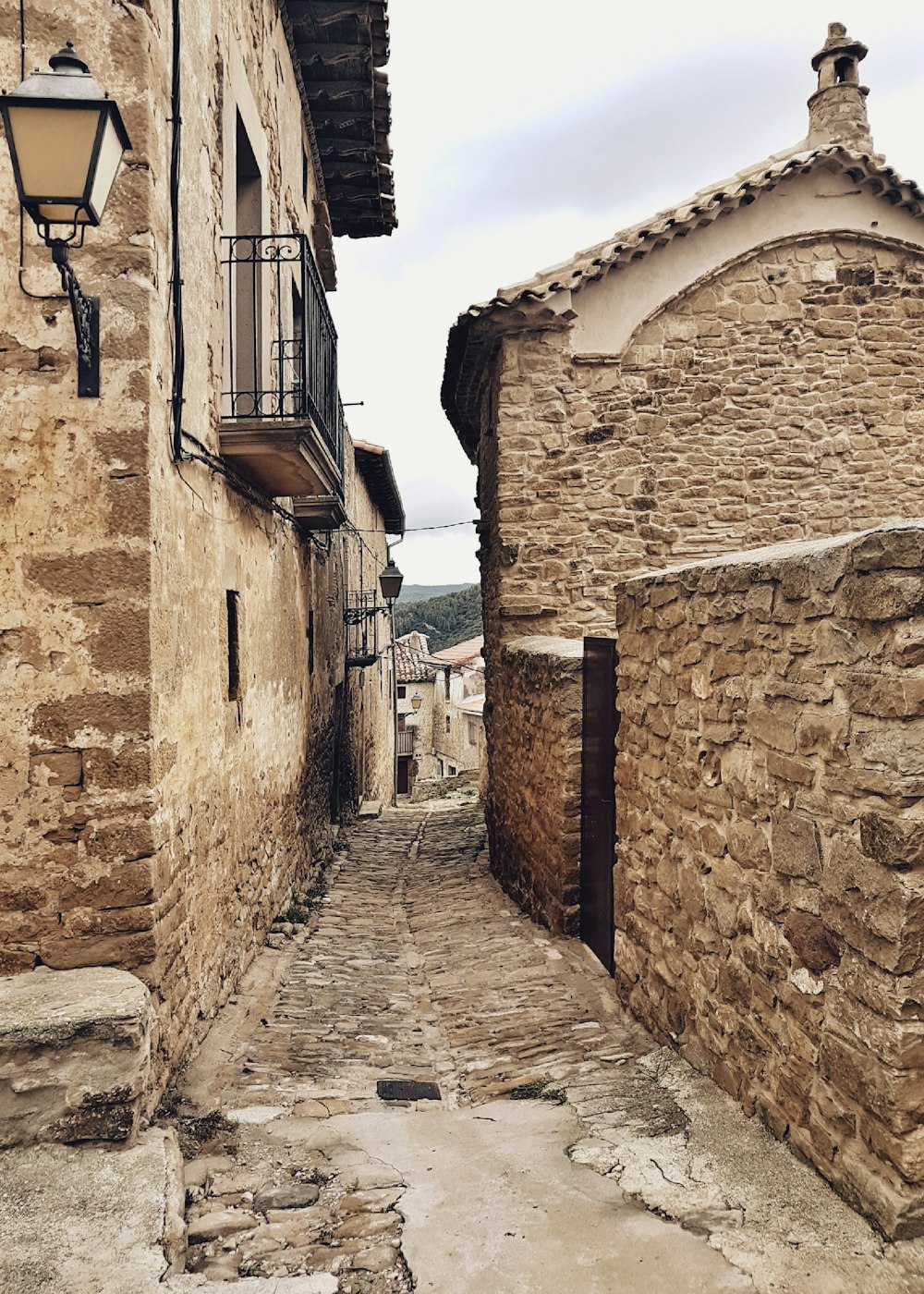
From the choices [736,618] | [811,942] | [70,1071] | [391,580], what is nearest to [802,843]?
[811,942]

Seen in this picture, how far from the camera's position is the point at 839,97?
920 centimetres

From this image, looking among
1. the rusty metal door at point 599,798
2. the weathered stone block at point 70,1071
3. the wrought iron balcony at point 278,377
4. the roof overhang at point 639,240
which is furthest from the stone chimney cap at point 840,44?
the weathered stone block at point 70,1071

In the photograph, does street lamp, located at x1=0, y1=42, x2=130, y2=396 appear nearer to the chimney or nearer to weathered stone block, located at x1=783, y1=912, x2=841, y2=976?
weathered stone block, located at x1=783, y1=912, x2=841, y2=976

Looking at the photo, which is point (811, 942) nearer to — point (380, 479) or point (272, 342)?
point (272, 342)

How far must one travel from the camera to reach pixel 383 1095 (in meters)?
4.12

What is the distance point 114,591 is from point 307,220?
684cm

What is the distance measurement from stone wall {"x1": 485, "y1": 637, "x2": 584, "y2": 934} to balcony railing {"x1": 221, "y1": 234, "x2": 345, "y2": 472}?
88.8 inches

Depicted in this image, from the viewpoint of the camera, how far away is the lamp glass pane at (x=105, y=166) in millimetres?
3068

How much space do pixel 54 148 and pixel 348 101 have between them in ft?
22.8

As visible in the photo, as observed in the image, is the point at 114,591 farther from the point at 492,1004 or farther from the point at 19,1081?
the point at 492,1004

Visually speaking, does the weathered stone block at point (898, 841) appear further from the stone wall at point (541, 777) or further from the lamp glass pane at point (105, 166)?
the stone wall at point (541, 777)

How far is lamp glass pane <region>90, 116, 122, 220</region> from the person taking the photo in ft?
10.1

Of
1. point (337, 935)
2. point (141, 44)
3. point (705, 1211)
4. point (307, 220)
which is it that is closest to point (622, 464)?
point (307, 220)

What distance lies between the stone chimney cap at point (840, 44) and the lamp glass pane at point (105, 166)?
8.67 m
